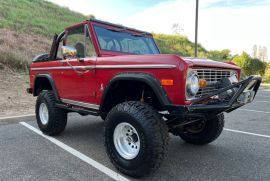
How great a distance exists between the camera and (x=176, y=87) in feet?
10.9

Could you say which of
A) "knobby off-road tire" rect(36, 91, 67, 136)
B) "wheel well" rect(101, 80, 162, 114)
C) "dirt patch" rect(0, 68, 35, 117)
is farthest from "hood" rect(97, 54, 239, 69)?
"dirt patch" rect(0, 68, 35, 117)

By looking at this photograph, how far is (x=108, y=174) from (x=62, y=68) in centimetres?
230

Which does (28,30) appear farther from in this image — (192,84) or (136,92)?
(192,84)

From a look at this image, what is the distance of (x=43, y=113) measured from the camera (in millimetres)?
5918

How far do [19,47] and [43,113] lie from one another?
9853mm

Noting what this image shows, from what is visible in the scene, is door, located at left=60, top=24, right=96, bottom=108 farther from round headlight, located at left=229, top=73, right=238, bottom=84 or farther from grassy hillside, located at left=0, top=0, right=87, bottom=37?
grassy hillside, located at left=0, top=0, right=87, bottom=37

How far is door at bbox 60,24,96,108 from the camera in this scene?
4539 mm

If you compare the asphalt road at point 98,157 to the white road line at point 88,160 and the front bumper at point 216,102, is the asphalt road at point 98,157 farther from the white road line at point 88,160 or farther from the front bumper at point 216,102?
the front bumper at point 216,102

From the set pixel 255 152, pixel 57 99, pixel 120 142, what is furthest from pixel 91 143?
pixel 255 152

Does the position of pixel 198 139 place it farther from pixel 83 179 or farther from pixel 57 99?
pixel 57 99

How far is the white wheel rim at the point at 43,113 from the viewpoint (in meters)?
5.80

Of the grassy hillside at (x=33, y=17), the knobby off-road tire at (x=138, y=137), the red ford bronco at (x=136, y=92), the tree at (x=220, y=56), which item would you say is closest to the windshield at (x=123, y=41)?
the red ford bronco at (x=136, y=92)

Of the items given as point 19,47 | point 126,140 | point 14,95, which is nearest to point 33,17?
point 19,47

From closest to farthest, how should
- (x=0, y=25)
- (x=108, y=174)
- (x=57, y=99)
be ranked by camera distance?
(x=108, y=174), (x=57, y=99), (x=0, y=25)
